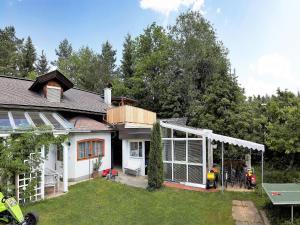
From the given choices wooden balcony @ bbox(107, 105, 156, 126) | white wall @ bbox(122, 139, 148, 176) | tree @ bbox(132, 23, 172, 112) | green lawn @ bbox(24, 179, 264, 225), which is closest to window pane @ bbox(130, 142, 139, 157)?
white wall @ bbox(122, 139, 148, 176)

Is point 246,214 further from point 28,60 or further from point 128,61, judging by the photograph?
point 28,60

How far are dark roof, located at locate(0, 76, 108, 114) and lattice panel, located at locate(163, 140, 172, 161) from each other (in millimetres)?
6314

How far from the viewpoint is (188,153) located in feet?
48.6

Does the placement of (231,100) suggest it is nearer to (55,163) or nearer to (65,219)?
(55,163)

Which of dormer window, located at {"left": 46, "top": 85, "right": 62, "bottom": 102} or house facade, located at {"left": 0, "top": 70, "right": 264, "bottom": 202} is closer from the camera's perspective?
house facade, located at {"left": 0, "top": 70, "right": 264, "bottom": 202}

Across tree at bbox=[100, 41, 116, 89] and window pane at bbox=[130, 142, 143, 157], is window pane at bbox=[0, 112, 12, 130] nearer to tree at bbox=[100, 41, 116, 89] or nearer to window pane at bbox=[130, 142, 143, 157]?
window pane at bbox=[130, 142, 143, 157]

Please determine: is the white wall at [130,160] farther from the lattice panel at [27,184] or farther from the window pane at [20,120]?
the window pane at [20,120]

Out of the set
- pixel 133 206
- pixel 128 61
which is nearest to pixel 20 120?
pixel 133 206

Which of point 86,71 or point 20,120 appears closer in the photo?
point 20,120

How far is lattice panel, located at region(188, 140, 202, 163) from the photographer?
14.4 metres

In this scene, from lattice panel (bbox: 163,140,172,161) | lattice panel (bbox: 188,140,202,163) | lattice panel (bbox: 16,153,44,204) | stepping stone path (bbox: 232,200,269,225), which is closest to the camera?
stepping stone path (bbox: 232,200,269,225)

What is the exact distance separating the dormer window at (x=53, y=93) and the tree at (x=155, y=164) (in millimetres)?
7473

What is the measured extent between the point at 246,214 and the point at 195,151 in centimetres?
466

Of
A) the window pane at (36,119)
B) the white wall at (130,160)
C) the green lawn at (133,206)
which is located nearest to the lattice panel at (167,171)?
the green lawn at (133,206)
